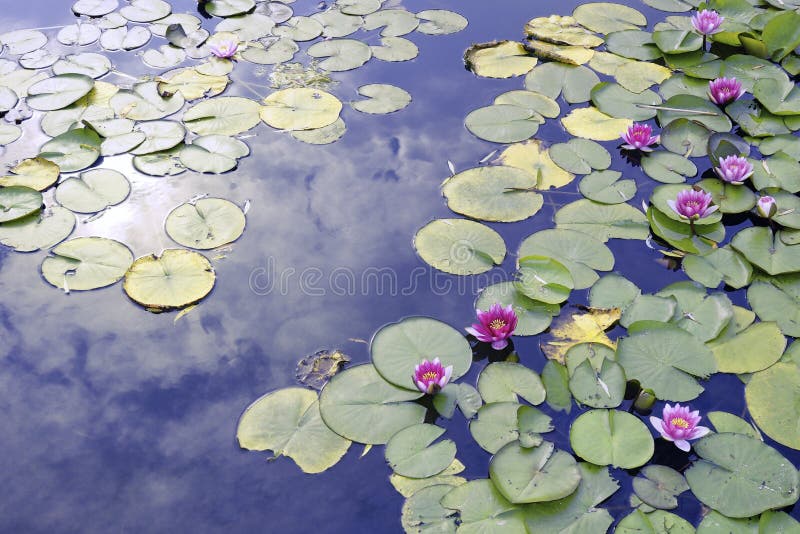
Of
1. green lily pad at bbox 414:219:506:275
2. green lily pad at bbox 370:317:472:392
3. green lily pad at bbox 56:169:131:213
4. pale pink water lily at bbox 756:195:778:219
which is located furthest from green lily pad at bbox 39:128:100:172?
pale pink water lily at bbox 756:195:778:219

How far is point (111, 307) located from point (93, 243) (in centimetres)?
40

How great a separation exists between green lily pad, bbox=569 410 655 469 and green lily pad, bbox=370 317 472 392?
0.52 meters

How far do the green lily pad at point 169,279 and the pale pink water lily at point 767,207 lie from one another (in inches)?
104

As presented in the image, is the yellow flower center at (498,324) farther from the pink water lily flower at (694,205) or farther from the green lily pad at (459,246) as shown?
the pink water lily flower at (694,205)

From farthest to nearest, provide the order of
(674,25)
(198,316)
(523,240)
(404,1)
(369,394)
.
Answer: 1. (404,1)
2. (674,25)
3. (523,240)
4. (198,316)
5. (369,394)

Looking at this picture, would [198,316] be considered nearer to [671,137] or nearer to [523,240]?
[523,240]

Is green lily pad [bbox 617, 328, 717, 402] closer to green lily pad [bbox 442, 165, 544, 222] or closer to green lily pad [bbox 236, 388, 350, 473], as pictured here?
green lily pad [bbox 442, 165, 544, 222]

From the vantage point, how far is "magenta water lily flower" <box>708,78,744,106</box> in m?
3.96

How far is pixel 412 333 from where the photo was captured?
2803 mm

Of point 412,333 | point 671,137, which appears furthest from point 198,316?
point 671,137

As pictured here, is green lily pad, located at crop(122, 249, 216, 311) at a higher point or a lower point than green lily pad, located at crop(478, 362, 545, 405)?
higher

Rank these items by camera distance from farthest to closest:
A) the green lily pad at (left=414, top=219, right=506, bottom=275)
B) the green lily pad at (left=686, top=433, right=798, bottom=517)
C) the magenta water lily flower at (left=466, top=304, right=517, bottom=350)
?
1. the green lily pad at (left=414, top=219, right=506, bottom=275)
2. the magenta water lily flower at (left=466, top=304, right=517, bottom=350)
3. the green lily pad at (left=686, top=433, right=798, bottom=517)

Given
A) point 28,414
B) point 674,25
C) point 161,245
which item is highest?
point 674,25

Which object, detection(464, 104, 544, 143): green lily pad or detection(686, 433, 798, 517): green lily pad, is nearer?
detection(686, 433, 798, 517): green lily pad
